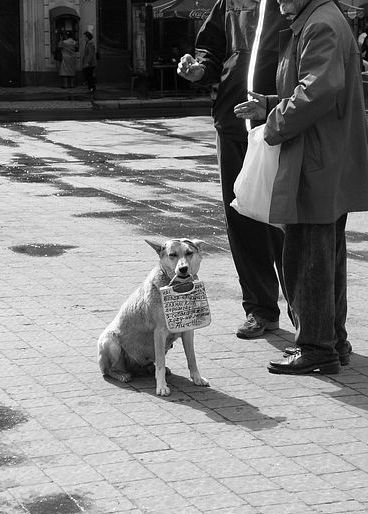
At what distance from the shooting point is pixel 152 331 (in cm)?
611

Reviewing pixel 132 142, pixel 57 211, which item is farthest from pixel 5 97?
pixel 57 211

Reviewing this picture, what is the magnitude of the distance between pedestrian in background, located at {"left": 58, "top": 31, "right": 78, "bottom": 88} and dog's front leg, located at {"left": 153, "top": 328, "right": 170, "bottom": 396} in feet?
93.1

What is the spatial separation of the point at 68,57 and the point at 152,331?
2836 cm

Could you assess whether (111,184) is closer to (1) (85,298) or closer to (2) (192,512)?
(1) (85,298)

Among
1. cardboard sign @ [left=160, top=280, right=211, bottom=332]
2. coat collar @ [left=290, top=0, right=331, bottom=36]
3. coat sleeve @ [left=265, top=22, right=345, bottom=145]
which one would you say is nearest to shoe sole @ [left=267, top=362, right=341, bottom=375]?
cardboard sign @ [left=160, top=280, right=211, bottom=332]

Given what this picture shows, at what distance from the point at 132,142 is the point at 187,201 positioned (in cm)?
695

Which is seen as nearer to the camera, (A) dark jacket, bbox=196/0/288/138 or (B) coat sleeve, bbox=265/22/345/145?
(B) coat sleeve, bbox=265/22/345/145

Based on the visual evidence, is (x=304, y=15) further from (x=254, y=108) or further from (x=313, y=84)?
(x=254, y=108)

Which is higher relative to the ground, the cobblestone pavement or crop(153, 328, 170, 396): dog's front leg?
crop(153, 328, 170, 396): dog's front leg

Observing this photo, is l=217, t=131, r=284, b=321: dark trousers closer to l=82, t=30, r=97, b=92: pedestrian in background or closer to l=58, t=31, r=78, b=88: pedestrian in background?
l=82, t=30, r=97, b=92: pedestrian in background

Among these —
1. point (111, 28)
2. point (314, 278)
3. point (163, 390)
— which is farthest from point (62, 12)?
point (163, 390)

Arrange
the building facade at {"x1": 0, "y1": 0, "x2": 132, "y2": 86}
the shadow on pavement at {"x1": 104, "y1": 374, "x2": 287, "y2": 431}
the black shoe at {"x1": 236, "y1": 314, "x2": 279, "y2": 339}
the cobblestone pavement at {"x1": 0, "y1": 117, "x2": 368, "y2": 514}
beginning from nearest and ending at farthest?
the cobblestone pavement at {"x1": 0, "y1": 117, "x2": 368, "y2": 514}, the shadow on pavement at {"x1": 104, "y1": 374, "x2": 287, "y2": 431}, the black shoe at {"x1": 236, "y1": 314, "x2": 279, "y2": 339}, the building facade at {"x1": 0, "y1": 0, "x2": 132, "y2": 86}

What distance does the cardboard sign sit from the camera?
591 centimetres

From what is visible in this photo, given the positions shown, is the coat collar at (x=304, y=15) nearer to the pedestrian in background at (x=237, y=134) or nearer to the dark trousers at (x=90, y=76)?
the pedestrian in background at (x=237, y=134)
